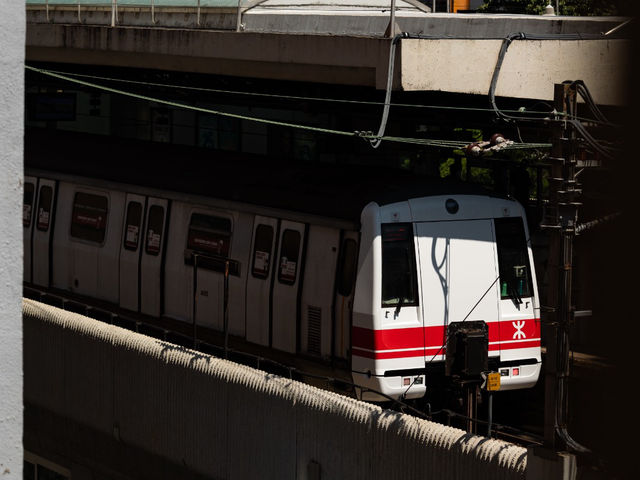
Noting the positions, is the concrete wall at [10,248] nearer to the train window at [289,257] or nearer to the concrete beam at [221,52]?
Answer: the concrete beam at [221,52]

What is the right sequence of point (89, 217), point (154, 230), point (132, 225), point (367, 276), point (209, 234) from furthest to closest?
point (89, 217)
point (132, 225)
point (154, 230)
point (209, 234)
point (367, 276)

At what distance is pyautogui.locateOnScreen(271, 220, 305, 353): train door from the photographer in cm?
1494

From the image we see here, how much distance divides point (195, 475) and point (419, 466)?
13.4 ft

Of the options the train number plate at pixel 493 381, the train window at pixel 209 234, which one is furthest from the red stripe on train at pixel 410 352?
the train window at pixel 209 234

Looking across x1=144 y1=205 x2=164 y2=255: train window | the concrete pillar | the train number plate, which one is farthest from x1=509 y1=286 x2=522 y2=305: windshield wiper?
x1=144 y1=205 x2=164 y2=255: train window

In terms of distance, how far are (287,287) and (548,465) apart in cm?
663

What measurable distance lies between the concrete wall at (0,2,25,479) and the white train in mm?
10306

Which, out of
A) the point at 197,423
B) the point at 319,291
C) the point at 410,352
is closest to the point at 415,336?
the point at 410,352

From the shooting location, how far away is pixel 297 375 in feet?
50.7

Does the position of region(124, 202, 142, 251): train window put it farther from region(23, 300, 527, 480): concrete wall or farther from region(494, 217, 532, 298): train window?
region(494, 217, 532, 298): train window

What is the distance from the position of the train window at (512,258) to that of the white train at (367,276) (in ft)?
0.05

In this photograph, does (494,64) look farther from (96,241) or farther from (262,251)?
(96,241)

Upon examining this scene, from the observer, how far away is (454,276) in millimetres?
14391

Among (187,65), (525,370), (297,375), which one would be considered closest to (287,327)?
(297,375)
